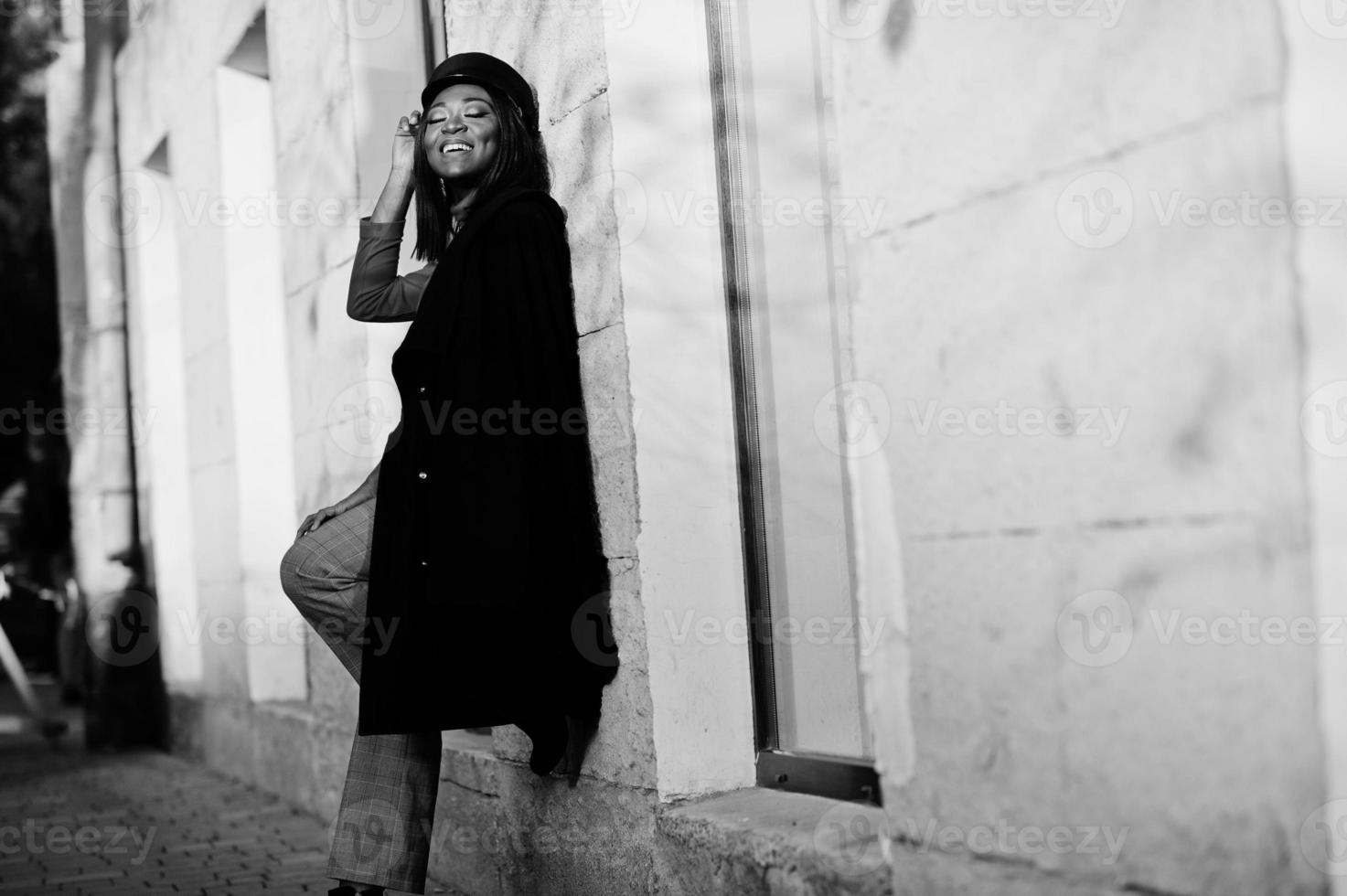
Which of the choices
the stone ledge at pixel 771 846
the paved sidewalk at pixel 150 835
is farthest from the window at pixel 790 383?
the paved sidewalk at pixel 150 835

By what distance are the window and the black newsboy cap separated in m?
0.53

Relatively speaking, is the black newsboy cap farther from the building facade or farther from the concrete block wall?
the concrete block wall

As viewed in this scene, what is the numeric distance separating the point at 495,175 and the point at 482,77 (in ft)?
0.82

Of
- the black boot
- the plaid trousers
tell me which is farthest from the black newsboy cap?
the black boot

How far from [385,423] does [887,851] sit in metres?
3.35

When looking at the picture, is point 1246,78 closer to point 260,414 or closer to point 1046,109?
point 1046,109

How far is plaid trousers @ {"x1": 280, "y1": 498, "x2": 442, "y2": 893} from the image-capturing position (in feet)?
11.6

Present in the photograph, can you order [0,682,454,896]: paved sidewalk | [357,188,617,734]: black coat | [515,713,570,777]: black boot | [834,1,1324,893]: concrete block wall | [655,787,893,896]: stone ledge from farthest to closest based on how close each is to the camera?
[0,682,454,896]: paved sidewalk < [515,713,570,777]: black boot < [357,188,617,734]: black coat < [655,787,893,896]: stone ledge < [834,1,1324,893]: concrete block wall

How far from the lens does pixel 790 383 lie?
3.56m

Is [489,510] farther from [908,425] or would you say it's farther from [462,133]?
[908,425]

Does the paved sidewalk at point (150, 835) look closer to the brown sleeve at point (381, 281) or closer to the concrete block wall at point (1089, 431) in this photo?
the brown sleeve at point (381, 281)

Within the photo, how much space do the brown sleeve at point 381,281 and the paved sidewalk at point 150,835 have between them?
73.6 inches

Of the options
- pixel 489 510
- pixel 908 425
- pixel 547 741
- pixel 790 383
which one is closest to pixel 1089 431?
pixel 908 425

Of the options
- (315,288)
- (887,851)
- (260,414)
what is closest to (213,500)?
(260,414)
